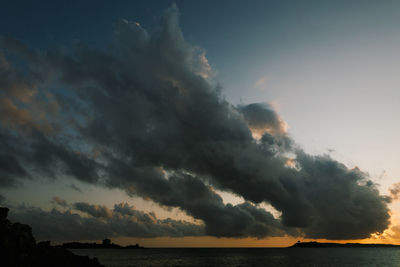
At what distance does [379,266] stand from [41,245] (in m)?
144

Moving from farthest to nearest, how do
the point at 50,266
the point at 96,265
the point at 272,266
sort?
the point at 272,266
the point at 96,265
the point at 50,266

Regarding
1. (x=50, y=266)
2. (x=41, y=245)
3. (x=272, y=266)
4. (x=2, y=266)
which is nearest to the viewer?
(x=2, y=266)

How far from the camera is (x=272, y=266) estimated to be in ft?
405

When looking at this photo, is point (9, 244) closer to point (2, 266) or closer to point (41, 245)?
point (2, 266)

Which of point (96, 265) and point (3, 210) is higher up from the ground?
point (3, 210)

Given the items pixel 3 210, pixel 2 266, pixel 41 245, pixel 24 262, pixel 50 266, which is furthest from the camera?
pixel 41 245

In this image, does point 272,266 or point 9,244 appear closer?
point 9,244

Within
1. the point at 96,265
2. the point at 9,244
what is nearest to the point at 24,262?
the point at 9,244

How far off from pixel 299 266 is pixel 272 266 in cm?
1270

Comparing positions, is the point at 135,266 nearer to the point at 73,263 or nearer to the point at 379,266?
the point at 73,263

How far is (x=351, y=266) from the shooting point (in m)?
129

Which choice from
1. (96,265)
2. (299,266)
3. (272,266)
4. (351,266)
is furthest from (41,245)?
(351,266)

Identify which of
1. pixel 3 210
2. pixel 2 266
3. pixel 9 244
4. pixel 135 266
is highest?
pixel 3 210

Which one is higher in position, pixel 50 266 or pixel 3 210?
pixel 3 210
